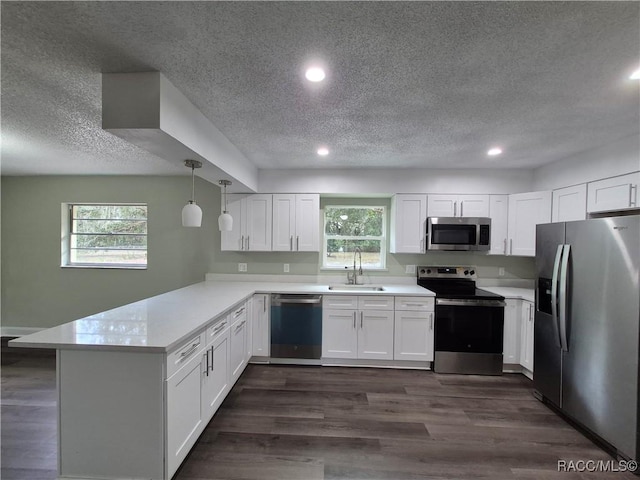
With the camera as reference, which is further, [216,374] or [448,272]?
[448,272]

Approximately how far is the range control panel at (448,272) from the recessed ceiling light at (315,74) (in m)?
2.93

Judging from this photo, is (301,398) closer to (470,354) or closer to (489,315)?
(470,354)

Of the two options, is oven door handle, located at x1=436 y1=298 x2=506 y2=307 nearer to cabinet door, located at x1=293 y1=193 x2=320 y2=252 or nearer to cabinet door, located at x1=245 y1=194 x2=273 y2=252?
cabinet door, located at x1=293 y1=193 x2=320 y2=252

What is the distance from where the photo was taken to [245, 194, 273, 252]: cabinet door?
144 inches

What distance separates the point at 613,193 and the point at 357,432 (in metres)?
3.10

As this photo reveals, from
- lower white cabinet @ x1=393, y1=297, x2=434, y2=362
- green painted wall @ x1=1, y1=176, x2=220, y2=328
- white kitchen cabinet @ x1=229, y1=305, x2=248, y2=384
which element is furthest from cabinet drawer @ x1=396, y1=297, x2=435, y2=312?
green painted wall @ x1=1, y1=176, x2=220, y2=328

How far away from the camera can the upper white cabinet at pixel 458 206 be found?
137 inches

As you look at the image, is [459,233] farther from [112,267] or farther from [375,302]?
[112,267]

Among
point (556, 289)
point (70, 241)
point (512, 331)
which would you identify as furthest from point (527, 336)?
point (70, 241)

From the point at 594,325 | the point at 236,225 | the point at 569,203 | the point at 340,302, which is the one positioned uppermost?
the point at 569,203

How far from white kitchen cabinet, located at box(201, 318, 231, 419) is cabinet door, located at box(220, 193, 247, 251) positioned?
1.44 meters

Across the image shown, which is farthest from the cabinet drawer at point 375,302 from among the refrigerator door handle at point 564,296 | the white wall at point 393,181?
the refrigerator door handle at point 564,296

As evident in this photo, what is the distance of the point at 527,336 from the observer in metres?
3.00

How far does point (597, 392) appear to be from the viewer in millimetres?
2023
